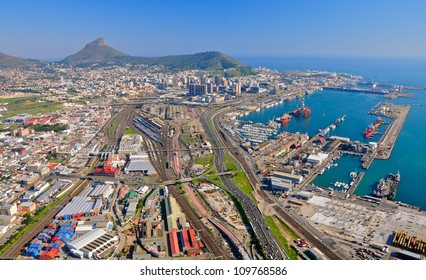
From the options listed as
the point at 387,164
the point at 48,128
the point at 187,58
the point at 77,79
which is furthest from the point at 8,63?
the point at 387,164

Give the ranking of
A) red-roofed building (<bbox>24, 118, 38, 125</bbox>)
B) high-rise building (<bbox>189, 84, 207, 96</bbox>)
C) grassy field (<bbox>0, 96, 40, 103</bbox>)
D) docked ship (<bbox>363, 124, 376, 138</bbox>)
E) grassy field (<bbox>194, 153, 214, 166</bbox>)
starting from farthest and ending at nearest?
1. high-rise building (<bbox>189, 84, 207, 96</bbox>)
2. grassy field (<bbox>0, 96, 40, 103</bbox>)
3. red-roofed building (<bbox>24, 118, 38, 125</bbox>)
4. docked ship (<bbox>363, 124, 376, 138</bbox>)
5. grassy field (<bbox>194, 153, 214, 166</bbox>)

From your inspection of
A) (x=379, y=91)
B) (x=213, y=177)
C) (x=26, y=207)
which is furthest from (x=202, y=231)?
(x=379, y=91)

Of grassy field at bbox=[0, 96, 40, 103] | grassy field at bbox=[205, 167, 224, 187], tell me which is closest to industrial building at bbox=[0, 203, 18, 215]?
grassy field at bbox=[205, 167, 224, 187]

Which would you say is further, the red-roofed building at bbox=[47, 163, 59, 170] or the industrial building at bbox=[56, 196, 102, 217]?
the red-roofed building at bbox=[47, 163, 59, 170]

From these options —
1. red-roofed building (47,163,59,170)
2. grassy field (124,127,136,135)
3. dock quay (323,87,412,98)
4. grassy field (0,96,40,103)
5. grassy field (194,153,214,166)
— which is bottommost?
red-roofed building (47,163,59,170)

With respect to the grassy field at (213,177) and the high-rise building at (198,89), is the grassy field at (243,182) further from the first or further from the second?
the high-rise building at (198,89)

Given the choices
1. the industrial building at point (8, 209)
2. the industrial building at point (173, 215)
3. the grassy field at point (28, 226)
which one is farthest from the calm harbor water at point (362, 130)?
the industrial building at point (8, 209)

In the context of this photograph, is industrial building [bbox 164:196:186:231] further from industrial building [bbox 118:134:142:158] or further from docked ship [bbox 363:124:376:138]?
docked ship [bbox 363:124:376:138]

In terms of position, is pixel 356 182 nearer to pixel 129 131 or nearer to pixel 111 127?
pixel 129 131
